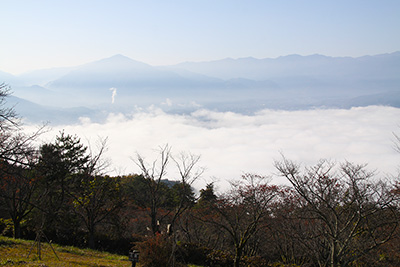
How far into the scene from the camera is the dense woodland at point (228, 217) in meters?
14.6

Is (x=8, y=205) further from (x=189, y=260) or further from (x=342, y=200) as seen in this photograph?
(x=342, y=200)

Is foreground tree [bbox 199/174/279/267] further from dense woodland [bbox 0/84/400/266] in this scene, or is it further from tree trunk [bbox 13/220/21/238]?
tree trunk [bbox 13/220/21/238]

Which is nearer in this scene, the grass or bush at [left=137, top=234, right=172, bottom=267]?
the grass

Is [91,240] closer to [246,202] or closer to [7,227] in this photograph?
[7,227]

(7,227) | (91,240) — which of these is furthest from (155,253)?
(7,227)

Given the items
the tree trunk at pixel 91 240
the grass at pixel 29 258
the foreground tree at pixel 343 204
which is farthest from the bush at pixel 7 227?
the foreground tree at pixel 343 204

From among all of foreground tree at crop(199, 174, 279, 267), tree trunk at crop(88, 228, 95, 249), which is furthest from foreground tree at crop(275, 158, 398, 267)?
tree trunk at crop(88, 228, 95, 249)

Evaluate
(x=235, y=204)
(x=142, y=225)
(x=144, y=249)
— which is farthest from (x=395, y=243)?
(x=142, y=225)

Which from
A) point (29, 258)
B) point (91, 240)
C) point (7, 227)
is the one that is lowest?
point (91, 240)

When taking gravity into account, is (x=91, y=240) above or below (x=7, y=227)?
below

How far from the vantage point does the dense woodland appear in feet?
47.9

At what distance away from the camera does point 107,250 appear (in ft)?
69.6

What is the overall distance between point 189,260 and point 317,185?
810cm

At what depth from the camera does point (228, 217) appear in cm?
2245
